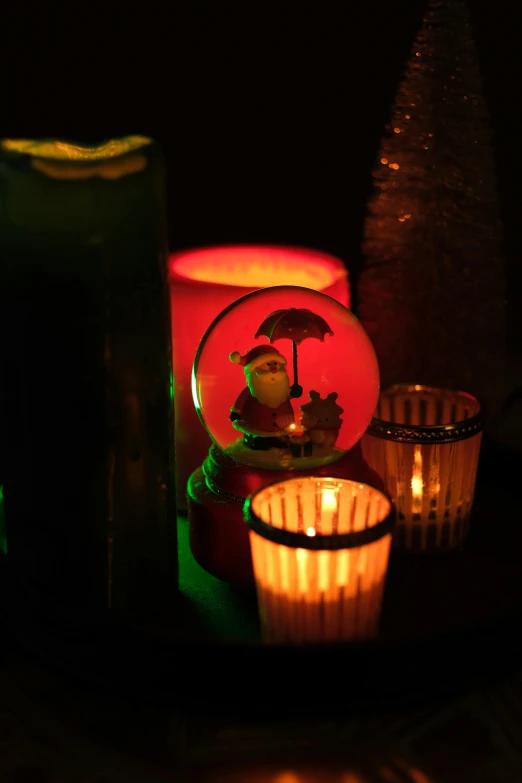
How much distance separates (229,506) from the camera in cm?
79

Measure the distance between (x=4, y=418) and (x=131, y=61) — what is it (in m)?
0.58

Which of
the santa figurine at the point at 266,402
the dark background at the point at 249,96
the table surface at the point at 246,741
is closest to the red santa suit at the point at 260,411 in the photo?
the santa figurine at the point at 266,402

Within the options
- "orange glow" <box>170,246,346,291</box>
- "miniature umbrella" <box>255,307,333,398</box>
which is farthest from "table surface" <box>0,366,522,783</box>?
"orange glow" <box>170,246,346,291</box>

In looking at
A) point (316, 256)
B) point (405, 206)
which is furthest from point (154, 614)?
point (405, 206)

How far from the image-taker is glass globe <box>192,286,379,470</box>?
80 cm

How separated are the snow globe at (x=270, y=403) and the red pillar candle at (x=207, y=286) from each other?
2.3 inches

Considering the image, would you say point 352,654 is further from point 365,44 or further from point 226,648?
point 365,44

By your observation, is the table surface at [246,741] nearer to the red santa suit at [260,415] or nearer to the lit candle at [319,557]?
the lit candle at [319,557]

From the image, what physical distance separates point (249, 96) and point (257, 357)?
21.4 inches

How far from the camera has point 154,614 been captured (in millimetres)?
781

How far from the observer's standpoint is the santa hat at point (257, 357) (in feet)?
2.61

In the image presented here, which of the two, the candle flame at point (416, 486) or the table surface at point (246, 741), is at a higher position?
the candle flame at point (416, 486)

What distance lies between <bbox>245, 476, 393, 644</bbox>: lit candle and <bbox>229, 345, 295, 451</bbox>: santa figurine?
6 centimetres

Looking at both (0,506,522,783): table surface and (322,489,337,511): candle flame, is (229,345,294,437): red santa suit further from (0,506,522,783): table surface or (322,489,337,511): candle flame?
(0,506,522,783): table surface
